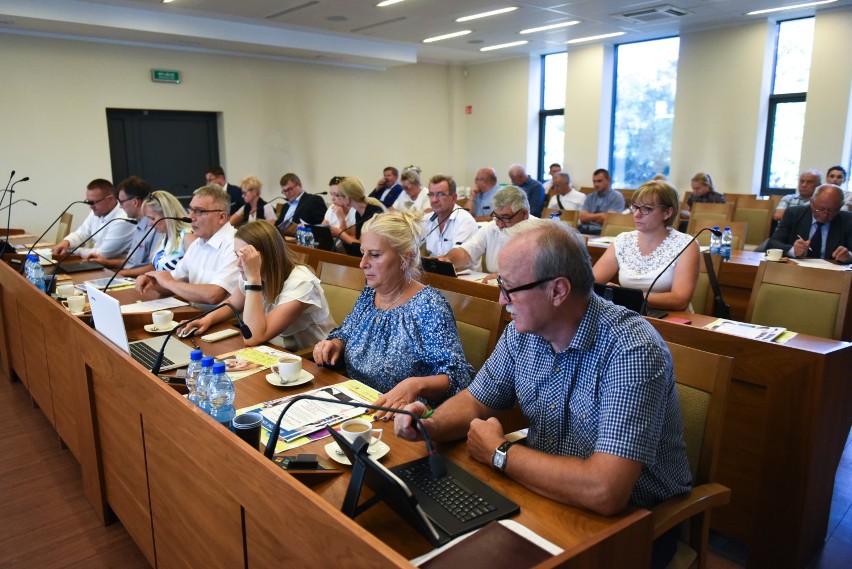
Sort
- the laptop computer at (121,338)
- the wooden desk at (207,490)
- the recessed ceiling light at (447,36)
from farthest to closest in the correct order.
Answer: the recessed ceiling light at (447,36) → the laptop computer at (121,338) → the wooden desk at (207,490)

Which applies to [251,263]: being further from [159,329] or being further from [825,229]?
[825,229]

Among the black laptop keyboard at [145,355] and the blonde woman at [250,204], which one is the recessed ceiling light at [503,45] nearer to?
the blonde woman at [250,204]

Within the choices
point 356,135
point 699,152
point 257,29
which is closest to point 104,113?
point 257,29

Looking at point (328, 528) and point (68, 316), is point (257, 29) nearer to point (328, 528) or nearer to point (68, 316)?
point (68, 316)

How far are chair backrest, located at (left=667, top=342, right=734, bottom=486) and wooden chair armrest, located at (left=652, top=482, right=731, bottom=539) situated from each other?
7 centimetres

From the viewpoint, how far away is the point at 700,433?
4.96 ft

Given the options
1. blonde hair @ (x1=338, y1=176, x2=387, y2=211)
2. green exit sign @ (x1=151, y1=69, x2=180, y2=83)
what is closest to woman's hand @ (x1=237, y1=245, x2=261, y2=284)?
blonde hair @ (x1=338, y1=176, x2=387, y2=211)

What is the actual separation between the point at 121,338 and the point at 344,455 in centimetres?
86

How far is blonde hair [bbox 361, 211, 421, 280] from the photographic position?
206cm

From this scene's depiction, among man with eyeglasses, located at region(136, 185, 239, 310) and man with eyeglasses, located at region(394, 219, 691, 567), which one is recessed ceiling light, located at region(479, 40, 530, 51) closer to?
man with eyeglasses, located at region(136, 185, 239, 310)

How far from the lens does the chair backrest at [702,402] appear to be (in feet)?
4.85

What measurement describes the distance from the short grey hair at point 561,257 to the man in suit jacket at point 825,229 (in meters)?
3.50

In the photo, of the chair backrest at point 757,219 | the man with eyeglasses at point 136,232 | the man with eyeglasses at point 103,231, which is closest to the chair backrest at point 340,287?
the man with eyeglasses at point 136,232

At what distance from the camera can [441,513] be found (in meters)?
1.17
